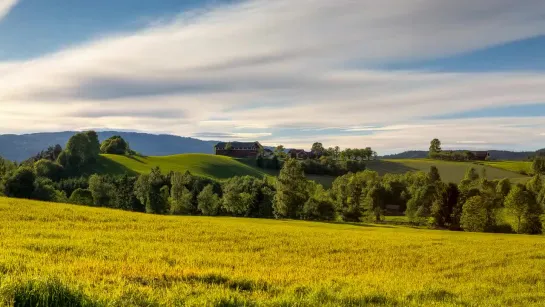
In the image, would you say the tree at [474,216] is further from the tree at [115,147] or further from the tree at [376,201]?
the tree at [115,147]

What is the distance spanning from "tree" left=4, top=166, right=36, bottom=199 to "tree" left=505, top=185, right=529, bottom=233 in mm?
94938

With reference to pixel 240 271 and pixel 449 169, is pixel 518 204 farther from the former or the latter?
pixel 449 169

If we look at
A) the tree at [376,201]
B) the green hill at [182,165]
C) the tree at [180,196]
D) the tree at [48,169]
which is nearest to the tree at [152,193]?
the tree at [180,196]

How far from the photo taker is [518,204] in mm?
77938

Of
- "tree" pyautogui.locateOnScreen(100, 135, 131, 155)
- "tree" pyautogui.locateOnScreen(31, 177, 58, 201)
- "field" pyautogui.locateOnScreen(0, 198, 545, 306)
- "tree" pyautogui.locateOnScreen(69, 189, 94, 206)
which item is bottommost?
"tree" pyautogui.locateOnScreen(69, 189, 94, 206)

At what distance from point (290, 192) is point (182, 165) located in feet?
283

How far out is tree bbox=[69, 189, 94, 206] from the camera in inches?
4032

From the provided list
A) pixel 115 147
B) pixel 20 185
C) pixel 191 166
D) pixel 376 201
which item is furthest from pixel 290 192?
pixel 115 147

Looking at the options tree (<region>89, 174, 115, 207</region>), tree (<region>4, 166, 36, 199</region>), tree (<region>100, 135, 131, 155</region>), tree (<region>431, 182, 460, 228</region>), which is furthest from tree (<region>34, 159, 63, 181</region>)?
tree (<region>431, 182, 460, 228</region>)

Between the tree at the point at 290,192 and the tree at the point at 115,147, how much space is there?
11159 cm

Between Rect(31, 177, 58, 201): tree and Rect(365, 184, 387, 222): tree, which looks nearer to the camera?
Rect(31, 177, 58, 201): tree

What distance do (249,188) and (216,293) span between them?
3643 inches

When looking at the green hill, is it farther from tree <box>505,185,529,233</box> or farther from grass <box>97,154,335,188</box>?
tree <box>505,185,529,233</box>

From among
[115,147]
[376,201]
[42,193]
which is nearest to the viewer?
[42,193]
